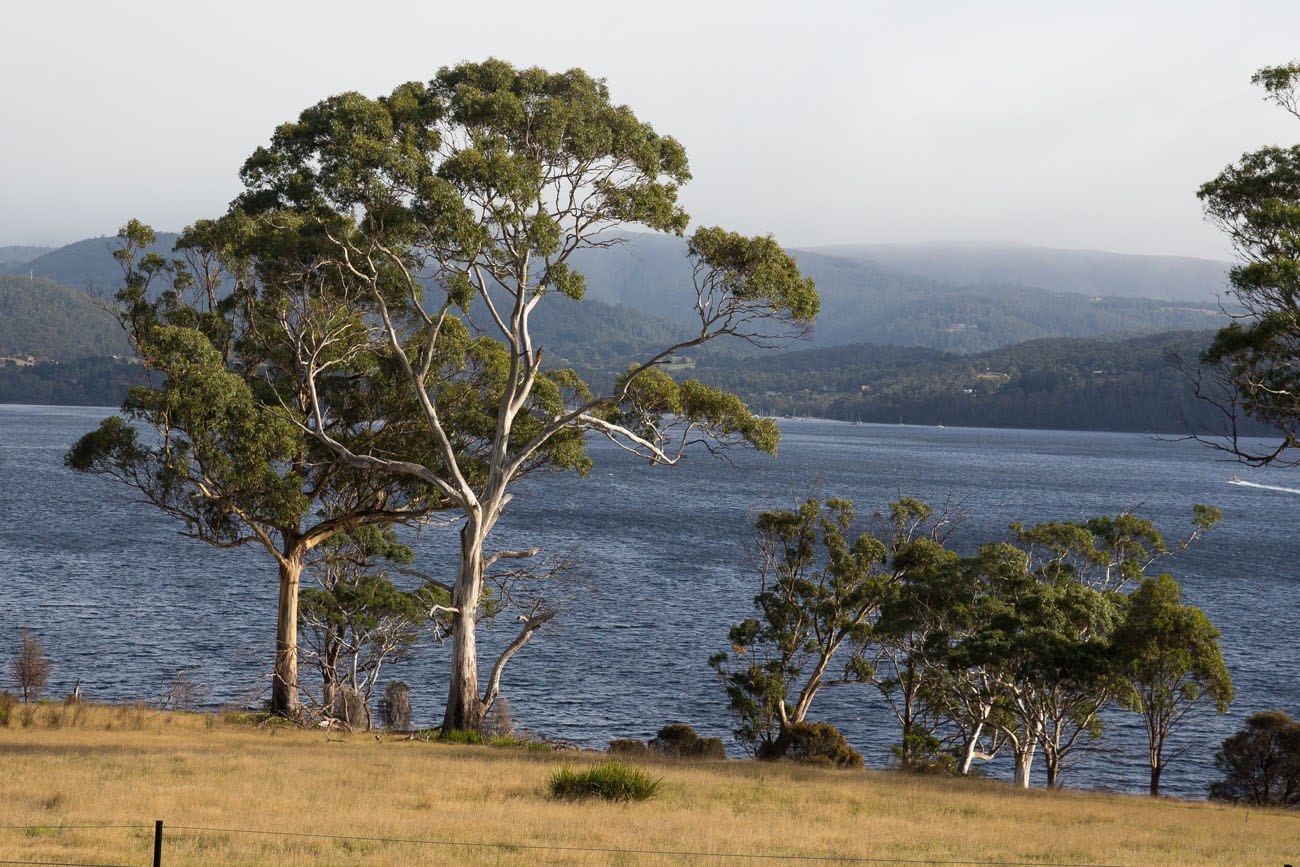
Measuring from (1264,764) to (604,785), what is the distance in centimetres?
2307

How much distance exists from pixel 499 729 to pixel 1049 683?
50.8ft

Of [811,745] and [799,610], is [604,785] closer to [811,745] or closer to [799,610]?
[811,745]

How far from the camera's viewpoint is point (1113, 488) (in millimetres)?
126500

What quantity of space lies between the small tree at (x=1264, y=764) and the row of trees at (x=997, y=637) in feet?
5.32

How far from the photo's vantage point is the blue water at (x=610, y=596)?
3888cm

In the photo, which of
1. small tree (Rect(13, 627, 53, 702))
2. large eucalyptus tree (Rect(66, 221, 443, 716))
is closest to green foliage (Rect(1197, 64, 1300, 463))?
large eucalyptus tree (Rect(66, 221, 443, 716))

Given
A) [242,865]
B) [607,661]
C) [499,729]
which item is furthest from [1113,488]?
[242,865]

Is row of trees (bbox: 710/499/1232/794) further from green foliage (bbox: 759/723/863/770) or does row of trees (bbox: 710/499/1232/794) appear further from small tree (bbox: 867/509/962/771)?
green foliage (bbox: 759/723/863/770)

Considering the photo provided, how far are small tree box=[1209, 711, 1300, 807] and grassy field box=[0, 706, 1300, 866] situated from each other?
1031 cm

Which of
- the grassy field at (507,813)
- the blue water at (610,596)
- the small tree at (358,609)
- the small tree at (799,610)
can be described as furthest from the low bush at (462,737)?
the small tree at (799,610)

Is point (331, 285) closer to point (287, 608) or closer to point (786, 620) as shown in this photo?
point (287, 608)

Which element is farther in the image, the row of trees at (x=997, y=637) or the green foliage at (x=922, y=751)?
the green foliage at (x=922, y=751)

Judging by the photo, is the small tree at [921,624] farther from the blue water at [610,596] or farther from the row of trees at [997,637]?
the blue water at [610,596]

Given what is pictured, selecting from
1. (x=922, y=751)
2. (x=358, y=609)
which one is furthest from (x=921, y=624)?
(x=358, y=609)
